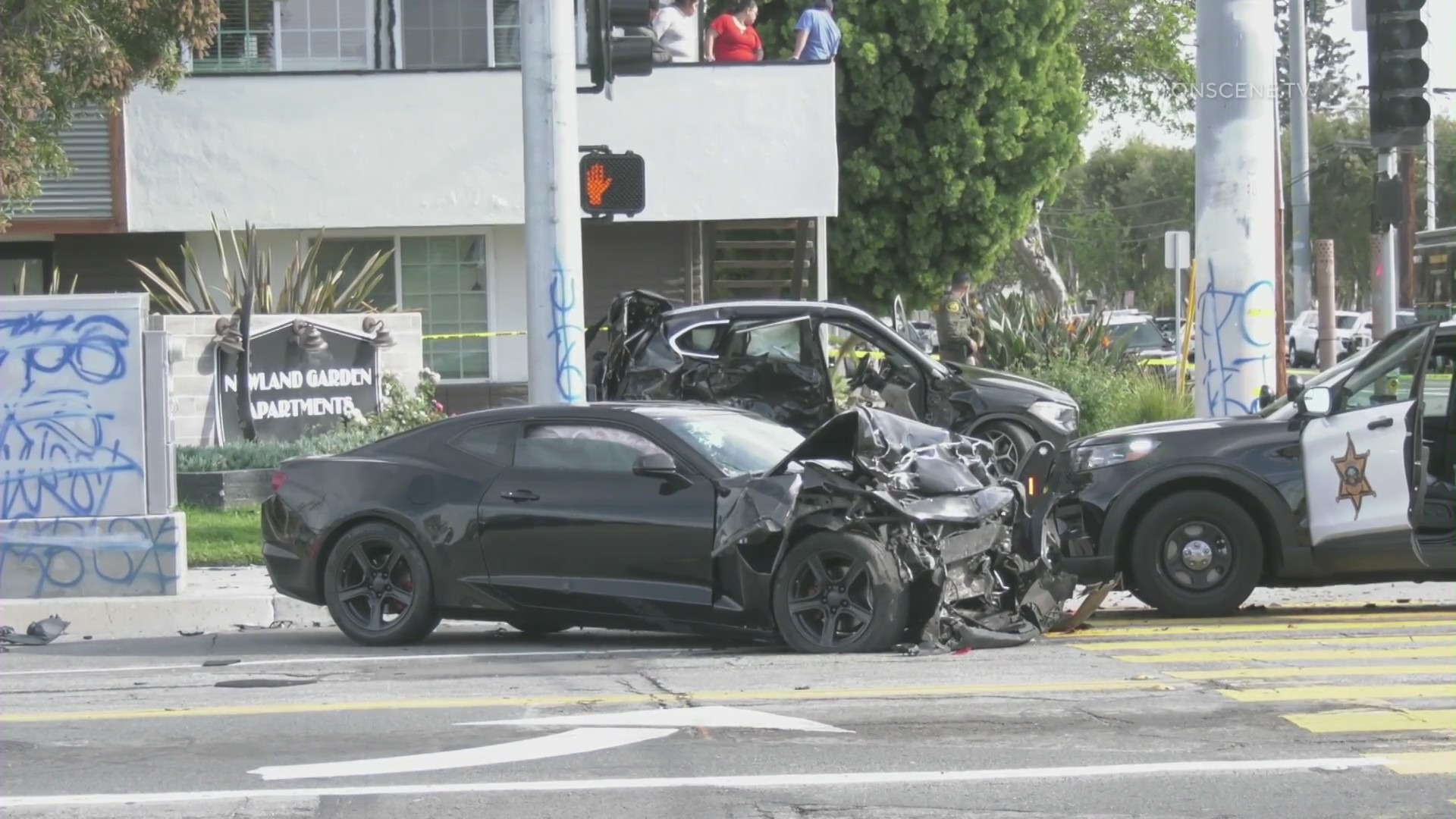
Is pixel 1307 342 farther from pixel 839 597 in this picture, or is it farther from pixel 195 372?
pixel 839 597

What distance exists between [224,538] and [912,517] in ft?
22.7

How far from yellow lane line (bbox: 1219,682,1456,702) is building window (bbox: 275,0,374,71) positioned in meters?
14.8

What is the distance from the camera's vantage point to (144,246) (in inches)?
810

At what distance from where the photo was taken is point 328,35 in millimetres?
20391

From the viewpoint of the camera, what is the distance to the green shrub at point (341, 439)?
15562 millimetres

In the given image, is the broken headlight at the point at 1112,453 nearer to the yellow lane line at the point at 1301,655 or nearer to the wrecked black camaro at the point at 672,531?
the wrecked black camaro at the point at 672,531

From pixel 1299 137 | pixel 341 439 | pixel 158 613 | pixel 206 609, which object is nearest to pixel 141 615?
pixel 158 613

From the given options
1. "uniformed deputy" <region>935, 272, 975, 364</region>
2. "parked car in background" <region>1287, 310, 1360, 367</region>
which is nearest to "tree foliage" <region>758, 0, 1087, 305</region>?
"uniformed deputy" <region>935, 272, 975, 364</region>

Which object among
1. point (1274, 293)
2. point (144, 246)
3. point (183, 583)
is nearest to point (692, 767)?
point (183, 583)

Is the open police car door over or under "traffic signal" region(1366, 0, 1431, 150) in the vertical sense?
under

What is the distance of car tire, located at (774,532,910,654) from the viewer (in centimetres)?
905

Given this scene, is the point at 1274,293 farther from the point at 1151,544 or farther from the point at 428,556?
the point at 428,556

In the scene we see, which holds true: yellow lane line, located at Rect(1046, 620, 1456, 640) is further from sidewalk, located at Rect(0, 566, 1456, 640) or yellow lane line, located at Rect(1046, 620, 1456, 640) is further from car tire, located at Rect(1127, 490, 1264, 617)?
sidewalk, located at Rect(0, 566, 1456, 640)

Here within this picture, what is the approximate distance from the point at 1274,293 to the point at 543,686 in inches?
334
